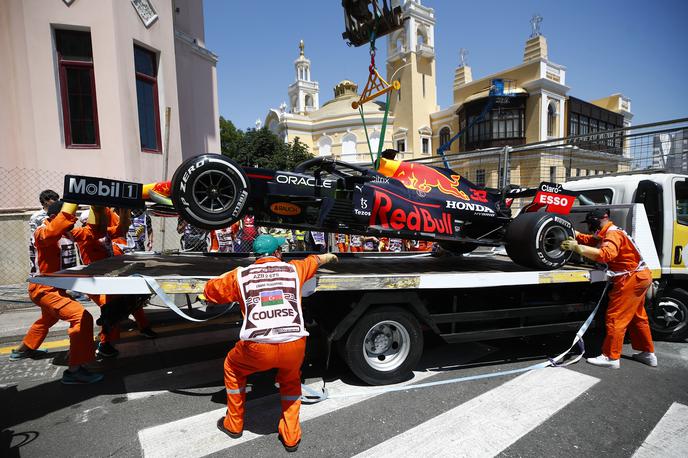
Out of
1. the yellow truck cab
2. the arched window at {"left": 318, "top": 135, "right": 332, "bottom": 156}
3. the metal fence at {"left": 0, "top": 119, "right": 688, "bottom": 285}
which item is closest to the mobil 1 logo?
the metal fence at {"left": 0, "top": 119, "right": 688, "bottom": 285}

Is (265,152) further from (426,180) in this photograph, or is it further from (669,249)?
(669,249)

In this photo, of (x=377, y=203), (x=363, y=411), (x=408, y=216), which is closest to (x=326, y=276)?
(x=363, y=411)

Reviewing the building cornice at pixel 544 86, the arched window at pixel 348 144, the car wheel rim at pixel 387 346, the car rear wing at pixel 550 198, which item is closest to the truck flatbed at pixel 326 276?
Result: the car wheel rim at pixel 387 346

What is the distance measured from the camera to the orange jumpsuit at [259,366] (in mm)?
2760

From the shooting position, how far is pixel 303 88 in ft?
271

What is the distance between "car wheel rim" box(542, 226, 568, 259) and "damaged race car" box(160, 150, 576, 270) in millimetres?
12

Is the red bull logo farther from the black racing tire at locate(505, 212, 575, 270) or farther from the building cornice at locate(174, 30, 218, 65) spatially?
the building cornice at locate(174, 30, 218, 65)

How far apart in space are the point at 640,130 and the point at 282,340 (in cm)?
855

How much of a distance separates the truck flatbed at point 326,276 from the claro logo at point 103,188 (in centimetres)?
72

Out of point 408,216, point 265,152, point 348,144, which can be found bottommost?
point 408,216

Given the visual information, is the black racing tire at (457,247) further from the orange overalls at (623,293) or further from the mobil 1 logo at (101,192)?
the mobil 1 logo at (101,192)

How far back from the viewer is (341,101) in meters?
59.3

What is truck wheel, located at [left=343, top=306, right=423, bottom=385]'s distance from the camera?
12.0 feet

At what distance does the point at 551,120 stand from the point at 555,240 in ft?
115
